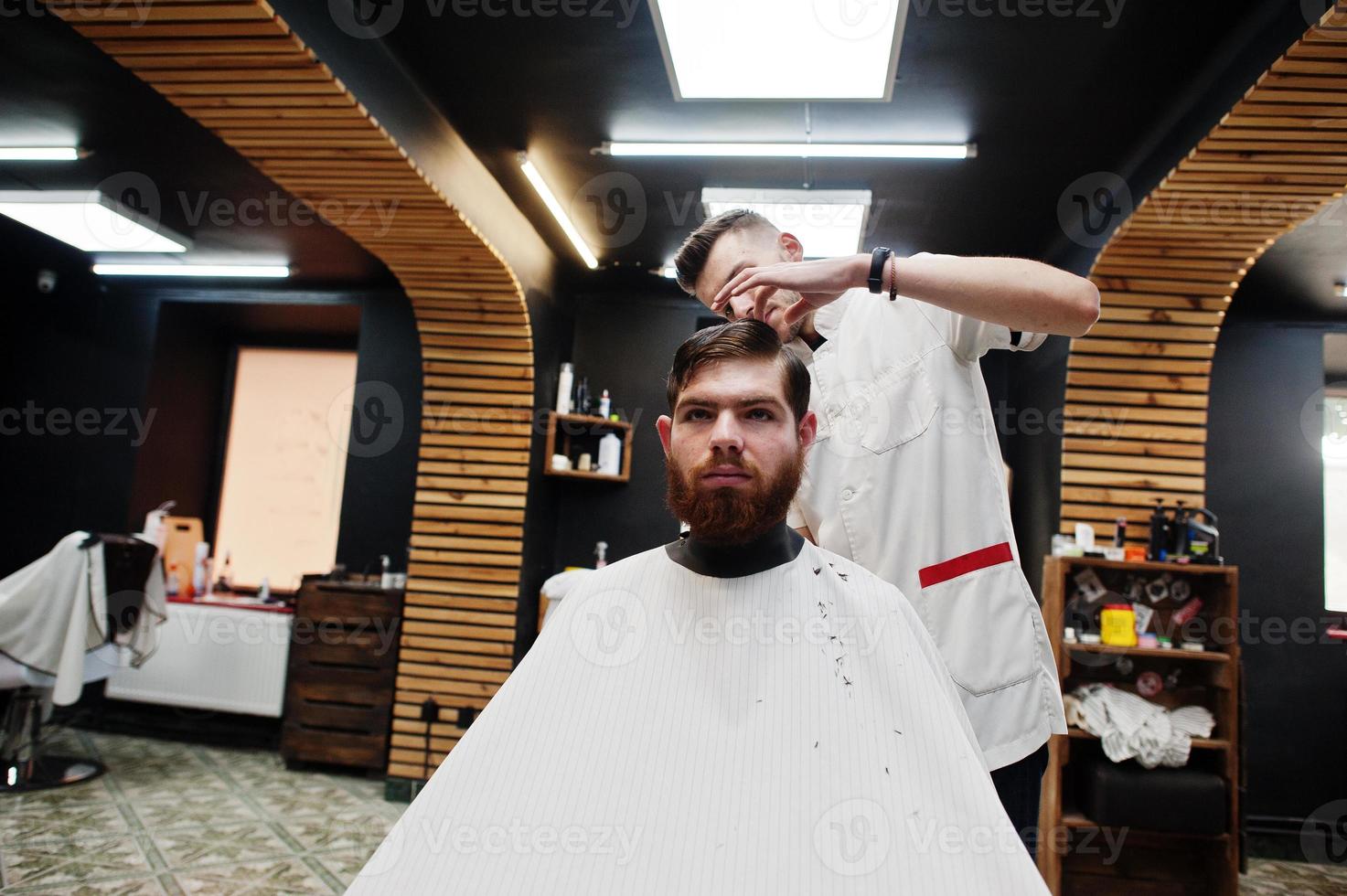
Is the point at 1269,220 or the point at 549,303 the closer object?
the point at 1269,220

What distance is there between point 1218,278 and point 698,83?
2.37 meters

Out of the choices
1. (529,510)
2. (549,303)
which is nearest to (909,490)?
(529,510)

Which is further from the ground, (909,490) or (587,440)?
(587,440)

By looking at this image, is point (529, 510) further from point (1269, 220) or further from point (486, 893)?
point (486, 893)

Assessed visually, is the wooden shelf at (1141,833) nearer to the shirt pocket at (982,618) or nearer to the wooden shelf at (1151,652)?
the wooden shelf at (1151,652)

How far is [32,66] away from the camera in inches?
121
